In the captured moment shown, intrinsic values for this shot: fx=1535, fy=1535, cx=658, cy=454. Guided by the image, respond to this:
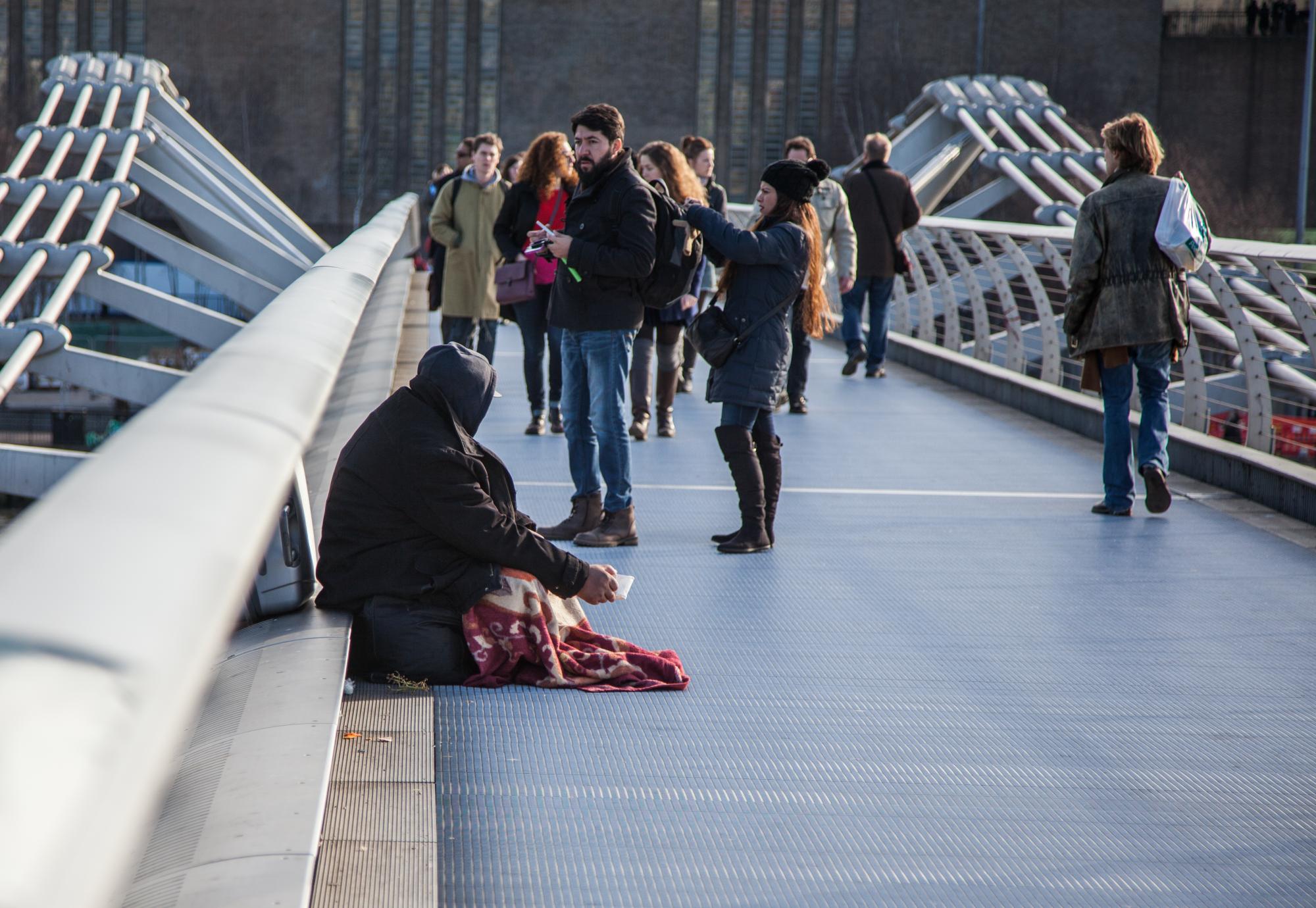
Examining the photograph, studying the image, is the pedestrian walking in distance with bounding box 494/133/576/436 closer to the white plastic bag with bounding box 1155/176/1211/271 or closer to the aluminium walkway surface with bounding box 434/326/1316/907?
the aluminium walkway surface with bounding box 434/326/1316/907

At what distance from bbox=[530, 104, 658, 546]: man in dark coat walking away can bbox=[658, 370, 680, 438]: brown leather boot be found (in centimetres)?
271

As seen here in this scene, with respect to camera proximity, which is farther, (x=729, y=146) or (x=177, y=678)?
(x=729, y=146)

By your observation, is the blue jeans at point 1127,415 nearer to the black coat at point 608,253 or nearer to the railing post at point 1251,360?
the railing post at point 1251,360

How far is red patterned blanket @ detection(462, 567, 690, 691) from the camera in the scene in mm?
3967

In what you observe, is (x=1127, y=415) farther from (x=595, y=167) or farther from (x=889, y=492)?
(x=595, y=167)

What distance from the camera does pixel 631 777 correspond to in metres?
3.47

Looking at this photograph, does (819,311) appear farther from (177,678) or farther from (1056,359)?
(177,678)

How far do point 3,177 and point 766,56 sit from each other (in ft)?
158

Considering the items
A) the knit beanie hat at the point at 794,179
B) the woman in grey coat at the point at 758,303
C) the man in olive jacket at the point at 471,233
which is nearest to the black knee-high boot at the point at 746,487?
the woman in grey coat at the point at 758,303

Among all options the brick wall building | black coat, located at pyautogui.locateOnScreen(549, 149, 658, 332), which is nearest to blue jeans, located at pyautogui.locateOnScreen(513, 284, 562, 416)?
black coat, located at pyautogui.locateOnScreen(549, 149, 658, 332)

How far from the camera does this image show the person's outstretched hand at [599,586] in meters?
4.01

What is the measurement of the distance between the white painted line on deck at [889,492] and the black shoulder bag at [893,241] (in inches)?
158

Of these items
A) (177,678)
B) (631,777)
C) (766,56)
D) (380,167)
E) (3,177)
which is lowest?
(631,777)

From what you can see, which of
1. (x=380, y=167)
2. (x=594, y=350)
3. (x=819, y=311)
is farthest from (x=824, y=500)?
(x=380, y=167)
